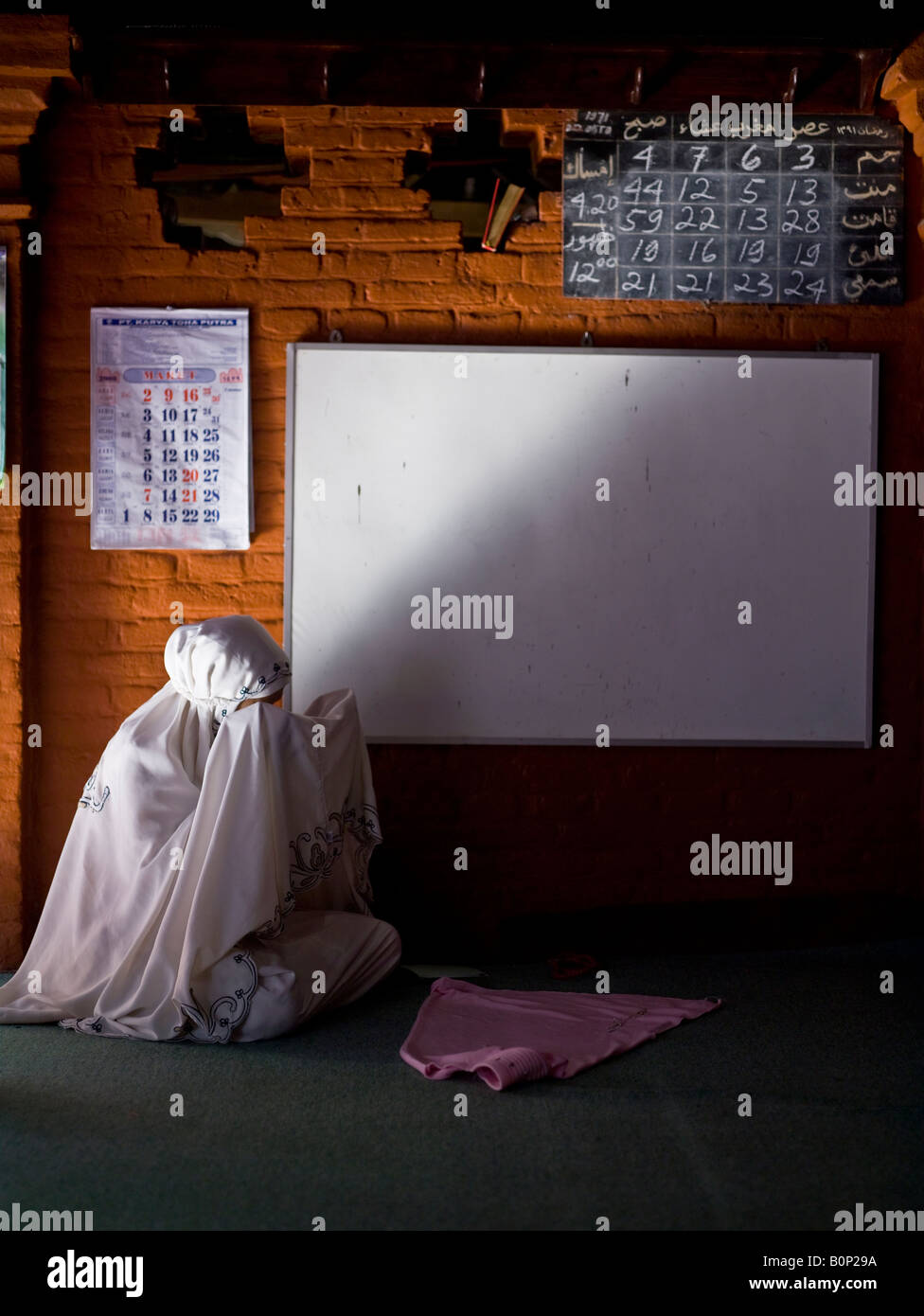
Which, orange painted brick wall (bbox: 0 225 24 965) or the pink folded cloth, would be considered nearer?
the pink folded cloth

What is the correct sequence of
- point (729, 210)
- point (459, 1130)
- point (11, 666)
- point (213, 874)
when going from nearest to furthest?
1. point (459, 1130)
2. point (213, 874)
3. point (11, 666)
4. point (729, 210)

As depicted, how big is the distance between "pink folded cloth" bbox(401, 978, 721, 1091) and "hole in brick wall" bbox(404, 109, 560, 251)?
2184mm

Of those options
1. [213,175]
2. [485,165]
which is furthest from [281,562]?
[485,165]

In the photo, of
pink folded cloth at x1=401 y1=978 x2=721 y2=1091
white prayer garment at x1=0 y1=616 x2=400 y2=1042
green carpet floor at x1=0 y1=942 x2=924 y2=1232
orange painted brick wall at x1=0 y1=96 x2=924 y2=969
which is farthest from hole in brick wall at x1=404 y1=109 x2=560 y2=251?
green carpet floor at x1=0 y1=942 x2=924 y2=1232

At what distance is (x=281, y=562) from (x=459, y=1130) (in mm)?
1765

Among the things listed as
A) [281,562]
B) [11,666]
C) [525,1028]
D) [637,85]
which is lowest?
[525,1028]

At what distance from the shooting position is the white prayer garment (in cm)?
243

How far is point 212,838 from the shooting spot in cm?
245

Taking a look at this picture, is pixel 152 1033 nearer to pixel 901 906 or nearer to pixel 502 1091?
pixel 502 1091

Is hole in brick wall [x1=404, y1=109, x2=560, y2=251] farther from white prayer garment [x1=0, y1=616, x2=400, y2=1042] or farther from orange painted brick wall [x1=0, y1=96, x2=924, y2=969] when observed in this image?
white prayer garment [x1=0, y1=616, x2=400, y2=1042]

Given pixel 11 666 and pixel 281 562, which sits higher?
pixel 281 562

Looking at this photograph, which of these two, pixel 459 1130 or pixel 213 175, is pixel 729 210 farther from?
pixel 459 1130

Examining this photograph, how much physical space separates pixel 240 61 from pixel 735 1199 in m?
3.18

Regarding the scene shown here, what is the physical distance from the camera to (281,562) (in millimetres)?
3195
